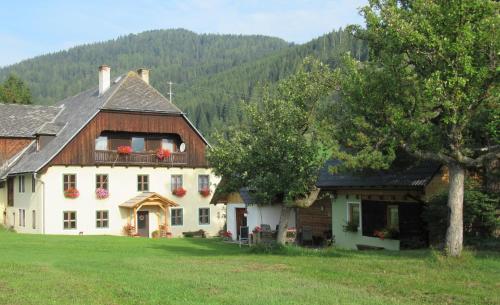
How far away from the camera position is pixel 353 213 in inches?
1031

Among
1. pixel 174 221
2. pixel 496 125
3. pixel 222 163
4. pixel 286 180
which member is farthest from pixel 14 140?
pixel 496 125

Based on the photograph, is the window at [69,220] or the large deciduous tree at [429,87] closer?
the large deciduous tree at [429,87]

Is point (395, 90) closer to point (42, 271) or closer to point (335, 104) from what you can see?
point (335, 104)

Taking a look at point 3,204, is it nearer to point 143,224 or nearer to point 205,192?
point 143,224

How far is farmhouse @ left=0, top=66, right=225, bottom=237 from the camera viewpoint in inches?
1538

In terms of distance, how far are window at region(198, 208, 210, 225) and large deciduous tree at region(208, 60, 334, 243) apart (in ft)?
66.6

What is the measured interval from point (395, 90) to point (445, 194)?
5.51 metres

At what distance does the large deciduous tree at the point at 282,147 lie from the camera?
70.1ft

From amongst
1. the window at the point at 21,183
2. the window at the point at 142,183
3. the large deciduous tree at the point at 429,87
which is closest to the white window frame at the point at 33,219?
the window at the point at 21,183

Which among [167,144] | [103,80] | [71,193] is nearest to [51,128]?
[103,80]

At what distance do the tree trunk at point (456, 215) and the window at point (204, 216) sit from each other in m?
29.2

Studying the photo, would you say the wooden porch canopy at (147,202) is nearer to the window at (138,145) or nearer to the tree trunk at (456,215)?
the window at (138,145)

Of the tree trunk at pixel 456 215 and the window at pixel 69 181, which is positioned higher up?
the window at pixel 69 181

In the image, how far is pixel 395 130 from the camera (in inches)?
640
